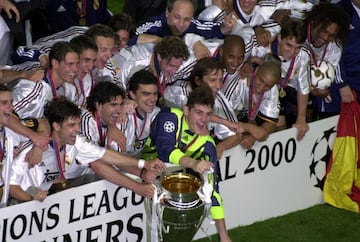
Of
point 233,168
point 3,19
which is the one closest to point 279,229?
point 233,168

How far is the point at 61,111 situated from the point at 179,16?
5.38 ft

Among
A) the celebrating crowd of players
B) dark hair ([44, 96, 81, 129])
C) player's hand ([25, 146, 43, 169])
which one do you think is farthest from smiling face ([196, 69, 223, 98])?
player's hand ([25, 146, 43, 169])

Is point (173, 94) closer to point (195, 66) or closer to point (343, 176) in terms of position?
point (195, 66)

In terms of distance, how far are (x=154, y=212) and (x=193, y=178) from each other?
323mm

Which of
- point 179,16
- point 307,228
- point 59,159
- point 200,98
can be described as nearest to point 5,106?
point 59,159

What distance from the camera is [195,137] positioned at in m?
6.25

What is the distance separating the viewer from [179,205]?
18.2 feet

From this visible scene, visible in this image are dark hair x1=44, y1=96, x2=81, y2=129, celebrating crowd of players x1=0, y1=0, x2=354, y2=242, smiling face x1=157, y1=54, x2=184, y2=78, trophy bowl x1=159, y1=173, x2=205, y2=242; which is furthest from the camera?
smiling face x1=157, y1=54, x2=184, y2=78

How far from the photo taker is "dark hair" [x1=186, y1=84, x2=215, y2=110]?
609 centimetres

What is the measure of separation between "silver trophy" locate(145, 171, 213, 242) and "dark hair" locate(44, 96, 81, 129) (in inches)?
28.1

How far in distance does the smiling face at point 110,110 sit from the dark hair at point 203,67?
2.26 ft

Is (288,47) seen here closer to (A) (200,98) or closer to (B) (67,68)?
(A) (200,98)

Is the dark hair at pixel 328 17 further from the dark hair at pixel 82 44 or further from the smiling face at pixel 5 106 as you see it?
the smiling face at pixel 5 106

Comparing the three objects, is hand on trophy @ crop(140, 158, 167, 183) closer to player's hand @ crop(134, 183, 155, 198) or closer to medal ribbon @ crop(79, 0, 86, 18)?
player's hand @ crop(134, 183, 155, 198)
